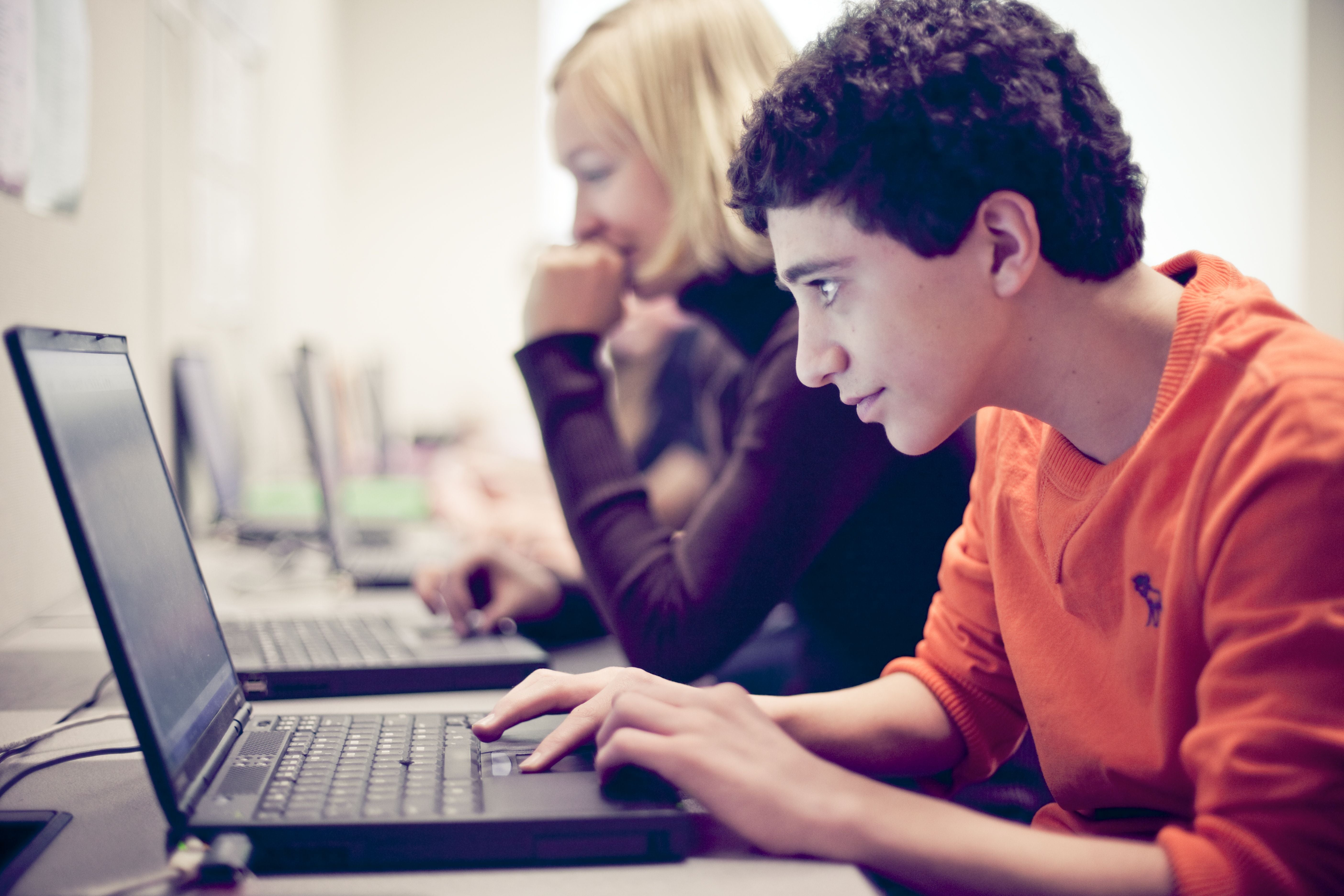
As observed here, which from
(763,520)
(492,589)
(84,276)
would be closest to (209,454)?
(84,276)

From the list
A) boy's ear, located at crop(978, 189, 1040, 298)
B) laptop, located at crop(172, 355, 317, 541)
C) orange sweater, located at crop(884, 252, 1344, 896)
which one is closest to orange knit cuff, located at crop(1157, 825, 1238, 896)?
orange sweater, located at crop(884, 252, 1344, 896)

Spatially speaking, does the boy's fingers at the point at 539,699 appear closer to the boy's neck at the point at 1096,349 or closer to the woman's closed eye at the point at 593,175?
the boy's neck at the point at 1096,349

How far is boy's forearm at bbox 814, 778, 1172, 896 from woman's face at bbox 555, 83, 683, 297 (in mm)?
736

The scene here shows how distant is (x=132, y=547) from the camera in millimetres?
539

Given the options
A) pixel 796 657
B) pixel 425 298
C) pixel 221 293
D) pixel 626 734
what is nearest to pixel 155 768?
pixel 626 734

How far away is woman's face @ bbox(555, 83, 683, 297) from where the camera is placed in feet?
3.62

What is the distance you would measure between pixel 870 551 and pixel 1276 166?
8.19 ft

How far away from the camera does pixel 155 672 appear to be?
50cm

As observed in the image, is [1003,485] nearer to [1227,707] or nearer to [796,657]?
[1227,707]

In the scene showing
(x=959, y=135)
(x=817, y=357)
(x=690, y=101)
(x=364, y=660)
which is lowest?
(x=364, y=660)

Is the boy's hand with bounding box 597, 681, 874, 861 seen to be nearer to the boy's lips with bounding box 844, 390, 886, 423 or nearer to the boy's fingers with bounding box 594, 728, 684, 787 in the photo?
the boy's fingers with bounding box 594, 728, 684, 787

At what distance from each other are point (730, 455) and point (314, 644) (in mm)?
563

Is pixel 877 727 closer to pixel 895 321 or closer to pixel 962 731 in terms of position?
pixel 962 731

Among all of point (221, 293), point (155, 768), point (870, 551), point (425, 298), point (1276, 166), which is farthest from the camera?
point (425, 298)
